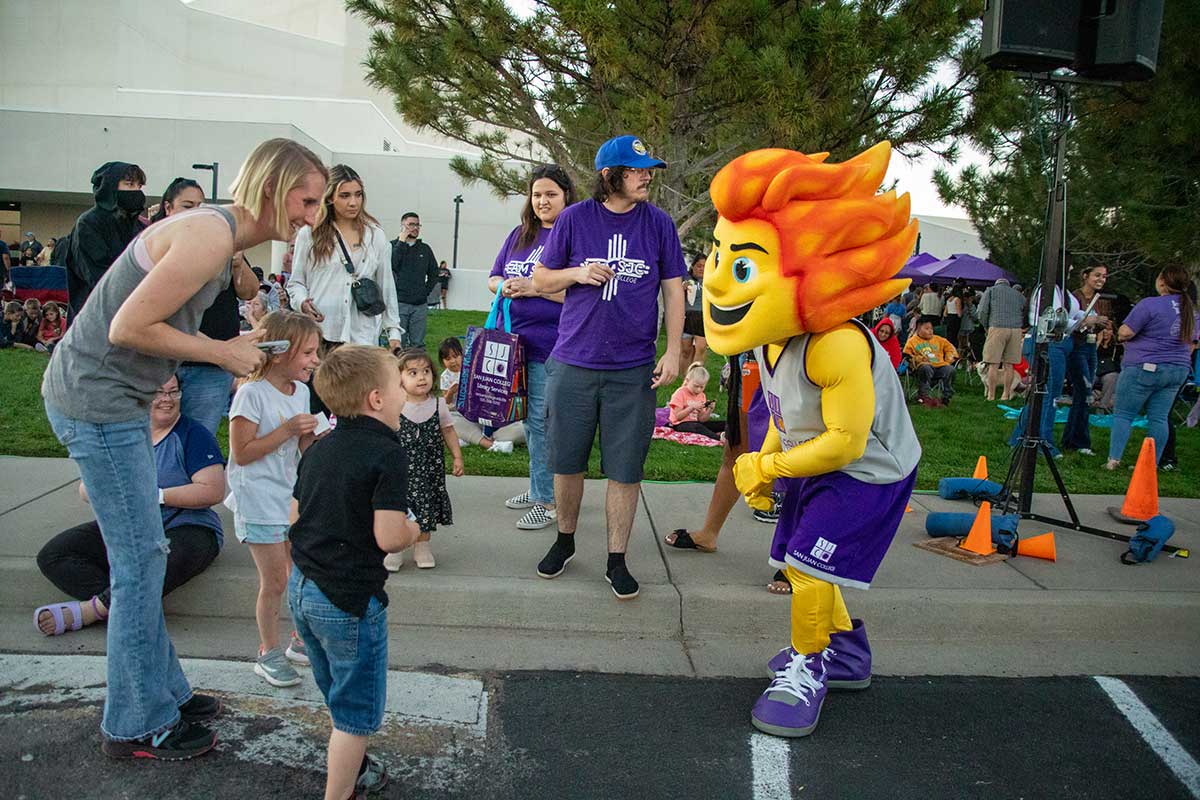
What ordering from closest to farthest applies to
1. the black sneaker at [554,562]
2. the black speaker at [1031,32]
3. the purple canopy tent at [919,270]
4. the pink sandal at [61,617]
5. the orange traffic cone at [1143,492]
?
the pink sandal at [61,617] < the black sneaker at [554,562] < the black speaker at [1031,32] < the orange traffic cone at [1143,492] < the purple canopy tent at [919,270]

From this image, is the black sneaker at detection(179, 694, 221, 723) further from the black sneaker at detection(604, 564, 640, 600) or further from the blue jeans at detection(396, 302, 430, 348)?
the blue jeans at detection(396, 302, 430, 348)

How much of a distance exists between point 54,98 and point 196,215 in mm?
47462

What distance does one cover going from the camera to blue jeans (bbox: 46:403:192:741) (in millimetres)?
2797

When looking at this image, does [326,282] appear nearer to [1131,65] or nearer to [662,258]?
[662,258]

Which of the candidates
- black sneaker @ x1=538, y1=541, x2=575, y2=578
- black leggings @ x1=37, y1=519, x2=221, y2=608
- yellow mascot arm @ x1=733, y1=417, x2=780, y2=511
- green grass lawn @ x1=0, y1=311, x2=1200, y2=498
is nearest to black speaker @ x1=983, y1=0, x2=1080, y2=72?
yellow mascot arm @ x1=733, y1=417, x2=780, y2=511

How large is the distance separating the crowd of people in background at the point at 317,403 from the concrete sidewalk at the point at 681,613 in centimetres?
16

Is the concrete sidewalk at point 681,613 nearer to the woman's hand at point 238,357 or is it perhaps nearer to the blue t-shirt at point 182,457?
the blue t-shirt at point 182,457

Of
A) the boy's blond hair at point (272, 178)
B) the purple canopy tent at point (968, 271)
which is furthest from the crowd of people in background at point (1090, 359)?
the purple canopy tent at point (968, 271)

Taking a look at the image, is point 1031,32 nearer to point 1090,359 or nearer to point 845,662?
point 845,662

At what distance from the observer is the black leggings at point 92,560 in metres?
4.03

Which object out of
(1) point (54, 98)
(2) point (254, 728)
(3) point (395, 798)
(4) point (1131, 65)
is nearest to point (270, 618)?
(2) point (254, 728)

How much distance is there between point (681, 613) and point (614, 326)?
134 centimetres

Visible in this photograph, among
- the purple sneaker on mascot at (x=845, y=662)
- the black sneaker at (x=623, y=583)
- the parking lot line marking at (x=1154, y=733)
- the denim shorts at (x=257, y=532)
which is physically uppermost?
the denim shorts at (x=257, y=532)

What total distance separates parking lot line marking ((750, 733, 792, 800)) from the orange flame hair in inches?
57.8
